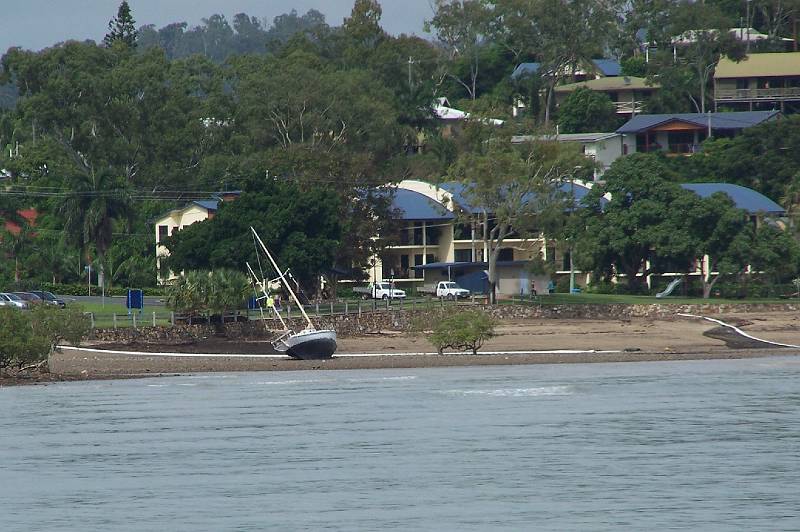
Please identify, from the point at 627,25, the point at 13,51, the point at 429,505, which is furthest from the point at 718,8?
the point at 429,505

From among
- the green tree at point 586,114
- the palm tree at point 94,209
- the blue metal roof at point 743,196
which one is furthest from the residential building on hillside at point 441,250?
the green tree at point 586,114

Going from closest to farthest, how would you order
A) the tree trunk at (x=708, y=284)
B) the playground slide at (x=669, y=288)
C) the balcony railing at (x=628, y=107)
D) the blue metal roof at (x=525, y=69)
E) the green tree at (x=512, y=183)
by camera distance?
1. the green tree at (x=512, y=183)
2. the tree trunk at (x=708, y=284)
3. the playground slide at (x=669, y=288)
4. the balcony railing at (x=628, y=107)
5. the blue metal roof at (x=525, y=69)

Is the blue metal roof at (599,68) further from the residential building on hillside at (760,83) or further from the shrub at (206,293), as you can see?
the shrub at (206,293)

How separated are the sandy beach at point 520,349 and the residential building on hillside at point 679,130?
45753 millimetres

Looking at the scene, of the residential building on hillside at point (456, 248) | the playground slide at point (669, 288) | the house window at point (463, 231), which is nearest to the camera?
the playground slide at point (669, 288)

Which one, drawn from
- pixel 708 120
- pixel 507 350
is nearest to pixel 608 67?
pixel 708 120

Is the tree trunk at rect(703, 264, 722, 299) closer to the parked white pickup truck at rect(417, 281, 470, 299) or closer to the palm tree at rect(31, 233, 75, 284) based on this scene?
the parked white pickup truck at rect(417, 281, 470, 299)

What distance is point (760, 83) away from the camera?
137125 mm

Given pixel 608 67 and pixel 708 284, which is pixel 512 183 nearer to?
pixel 708 284

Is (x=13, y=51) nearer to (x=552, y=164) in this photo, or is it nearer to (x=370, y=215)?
(x=370, y=215)

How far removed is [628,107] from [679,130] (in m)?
17.4

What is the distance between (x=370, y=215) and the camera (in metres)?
91.2

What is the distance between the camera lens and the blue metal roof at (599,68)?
472 ft

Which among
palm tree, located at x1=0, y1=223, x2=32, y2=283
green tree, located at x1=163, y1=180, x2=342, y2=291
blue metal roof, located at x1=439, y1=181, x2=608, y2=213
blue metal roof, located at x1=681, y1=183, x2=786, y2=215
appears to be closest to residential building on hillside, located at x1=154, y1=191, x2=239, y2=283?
palm tree, located at x1=0, y1=223, x2=32, y2=283
